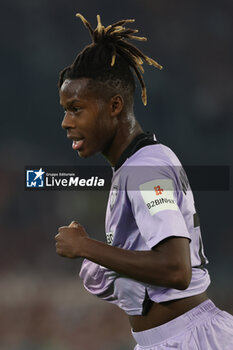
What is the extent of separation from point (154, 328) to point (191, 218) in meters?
0.36

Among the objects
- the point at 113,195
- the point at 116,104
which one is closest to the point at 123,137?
the point at 116,104

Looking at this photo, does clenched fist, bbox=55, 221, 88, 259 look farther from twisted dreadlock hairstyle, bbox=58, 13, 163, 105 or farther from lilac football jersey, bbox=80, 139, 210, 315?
twisted dreadlock hairstyle, bbox=58, 13, 163, 105

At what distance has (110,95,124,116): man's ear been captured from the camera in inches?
77.0

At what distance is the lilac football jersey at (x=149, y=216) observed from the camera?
1631 millimetres

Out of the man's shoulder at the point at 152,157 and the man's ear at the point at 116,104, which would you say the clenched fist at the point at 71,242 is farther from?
the man's ear at the point at 116,104

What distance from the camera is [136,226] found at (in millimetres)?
1786

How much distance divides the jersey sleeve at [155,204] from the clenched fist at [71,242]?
18 cm

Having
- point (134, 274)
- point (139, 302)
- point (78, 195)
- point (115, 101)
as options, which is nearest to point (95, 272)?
point (139, 302)

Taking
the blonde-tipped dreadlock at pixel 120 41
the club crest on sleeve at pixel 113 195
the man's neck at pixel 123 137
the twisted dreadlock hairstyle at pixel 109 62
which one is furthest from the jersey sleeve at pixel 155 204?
the blonde-tipped dreadlock at pixel 120 41

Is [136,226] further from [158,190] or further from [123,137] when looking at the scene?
[123,137]

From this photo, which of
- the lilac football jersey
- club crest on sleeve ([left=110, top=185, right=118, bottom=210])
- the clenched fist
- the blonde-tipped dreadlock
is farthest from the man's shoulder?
the blonde-tipped dreadlock

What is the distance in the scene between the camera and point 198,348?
1736 mm

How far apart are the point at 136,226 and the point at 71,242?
221 mm

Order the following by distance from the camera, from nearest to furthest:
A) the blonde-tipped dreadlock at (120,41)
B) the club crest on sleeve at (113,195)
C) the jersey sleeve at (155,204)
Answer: the jersey sleeve at (155,204)
the club crest on sleeve at (113,195)
the blonde-tipped dreadlock at (120,41)
